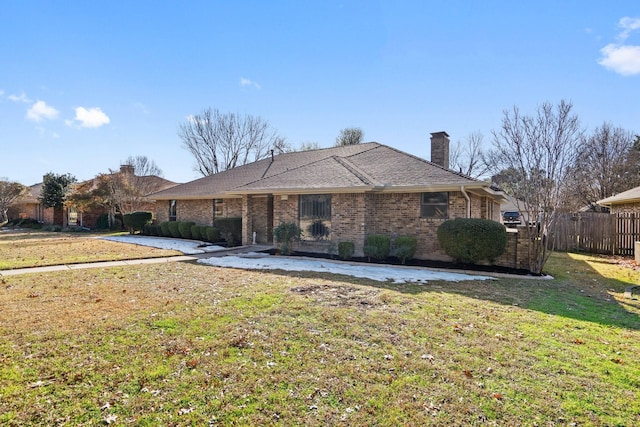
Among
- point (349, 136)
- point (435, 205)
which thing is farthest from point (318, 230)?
point (349, 136)

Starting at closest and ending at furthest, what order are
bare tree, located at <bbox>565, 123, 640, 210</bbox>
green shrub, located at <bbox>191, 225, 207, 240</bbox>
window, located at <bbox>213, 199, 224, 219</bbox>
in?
green shrub, located at <bbox>191, 225, 207, 240</bbox> < window, located at <bbox>213, 199, 224, 219</bbox> < bare tree, located at <bbox>565, 123, 640, 210</bbox>

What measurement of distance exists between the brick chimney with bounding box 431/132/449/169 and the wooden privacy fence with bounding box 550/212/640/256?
5.33m

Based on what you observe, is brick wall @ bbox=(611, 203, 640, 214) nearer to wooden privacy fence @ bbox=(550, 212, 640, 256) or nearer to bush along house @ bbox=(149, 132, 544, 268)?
wooden privacy fence @ bbox=(550, 212, 640, 256)

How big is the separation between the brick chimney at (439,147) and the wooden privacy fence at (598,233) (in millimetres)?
5333

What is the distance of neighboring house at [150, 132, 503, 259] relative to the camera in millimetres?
12000

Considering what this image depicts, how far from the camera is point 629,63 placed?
13906 millimetres

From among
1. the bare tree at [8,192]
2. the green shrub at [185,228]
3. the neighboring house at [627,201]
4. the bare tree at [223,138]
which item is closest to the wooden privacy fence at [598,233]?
the neighboring house at [627,201]

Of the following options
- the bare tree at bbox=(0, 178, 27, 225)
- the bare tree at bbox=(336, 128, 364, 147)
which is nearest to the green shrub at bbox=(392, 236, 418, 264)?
the bare tree at bbox=(336, 128, 364, 147)

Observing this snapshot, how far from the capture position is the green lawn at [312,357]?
3.05 meters

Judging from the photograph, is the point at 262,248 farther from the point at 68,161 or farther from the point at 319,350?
the point at 68,161

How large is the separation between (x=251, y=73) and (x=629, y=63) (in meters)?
16.2

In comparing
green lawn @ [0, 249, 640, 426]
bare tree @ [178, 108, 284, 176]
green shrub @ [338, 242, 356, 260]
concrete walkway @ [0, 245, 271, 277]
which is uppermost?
bare tree @ [178, 108, 284, 176]

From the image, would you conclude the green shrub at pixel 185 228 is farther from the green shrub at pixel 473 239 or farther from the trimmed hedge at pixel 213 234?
the green shrub at pixel 473 239

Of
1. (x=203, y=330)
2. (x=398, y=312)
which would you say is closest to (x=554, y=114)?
(x=398, y=312)
